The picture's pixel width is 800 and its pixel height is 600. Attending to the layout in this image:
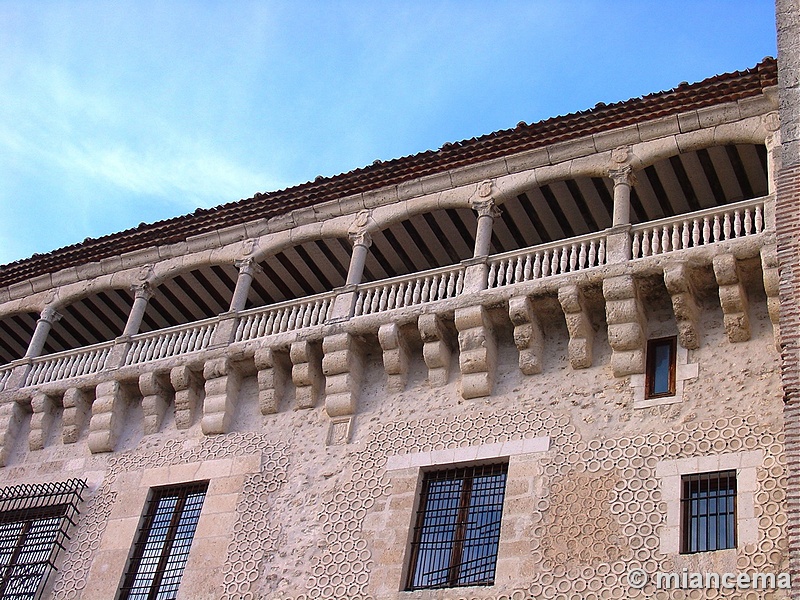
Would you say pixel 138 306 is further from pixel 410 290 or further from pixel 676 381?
pixel 676 381

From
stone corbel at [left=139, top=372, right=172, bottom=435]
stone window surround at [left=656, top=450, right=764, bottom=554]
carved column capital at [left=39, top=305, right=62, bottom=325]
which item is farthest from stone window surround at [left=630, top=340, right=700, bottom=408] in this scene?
carved column capital at [left=39, top=305, right=62, bottom=325]

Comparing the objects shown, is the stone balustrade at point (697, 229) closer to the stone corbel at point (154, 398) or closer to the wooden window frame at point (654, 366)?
the wooden window frame at point (654, 366)

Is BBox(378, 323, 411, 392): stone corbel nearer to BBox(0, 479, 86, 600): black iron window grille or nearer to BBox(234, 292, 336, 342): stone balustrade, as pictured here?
BBox(234, 292, 336, 342): stone balustrade

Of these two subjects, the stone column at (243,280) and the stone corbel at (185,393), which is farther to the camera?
the stone column at (243,280)

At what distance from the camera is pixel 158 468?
14406 millimetres

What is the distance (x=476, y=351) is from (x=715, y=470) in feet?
10.6

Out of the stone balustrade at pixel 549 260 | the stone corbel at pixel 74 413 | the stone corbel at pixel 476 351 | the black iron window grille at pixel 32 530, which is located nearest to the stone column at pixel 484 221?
the stone balustrade at pixel 549 260

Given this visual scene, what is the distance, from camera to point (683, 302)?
12.2 meters

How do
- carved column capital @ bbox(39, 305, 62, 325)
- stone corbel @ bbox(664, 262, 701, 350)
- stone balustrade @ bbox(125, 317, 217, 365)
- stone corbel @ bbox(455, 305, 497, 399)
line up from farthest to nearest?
carved column capital @ bbox(39, 305, 62, 325), stone balustrade @ bbox(125, 317, 217, 365), stone corbel @ bbox(455, 305, 497, 399), stone corbel @ bbox(664, 262, 701, 350)

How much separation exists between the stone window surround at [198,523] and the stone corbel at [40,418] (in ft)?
6.08

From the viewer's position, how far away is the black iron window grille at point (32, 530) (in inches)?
549

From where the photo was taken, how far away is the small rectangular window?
1201 cm

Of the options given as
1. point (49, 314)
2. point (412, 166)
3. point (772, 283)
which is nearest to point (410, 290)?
point (412, 166)

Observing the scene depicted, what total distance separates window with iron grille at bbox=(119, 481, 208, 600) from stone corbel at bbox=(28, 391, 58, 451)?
2.51m
